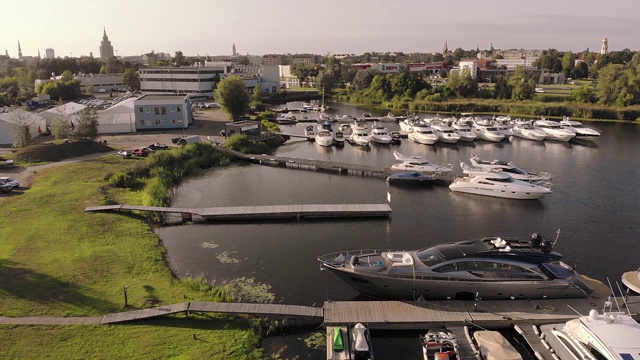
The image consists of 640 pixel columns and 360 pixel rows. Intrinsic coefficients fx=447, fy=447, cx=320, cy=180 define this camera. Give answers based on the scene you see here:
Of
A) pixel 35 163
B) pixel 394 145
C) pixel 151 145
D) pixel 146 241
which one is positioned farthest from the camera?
pixel 394 145

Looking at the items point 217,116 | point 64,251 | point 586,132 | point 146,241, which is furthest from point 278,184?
point 586,132

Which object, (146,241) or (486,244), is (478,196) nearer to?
(486,244)

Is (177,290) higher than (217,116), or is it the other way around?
(217,116)

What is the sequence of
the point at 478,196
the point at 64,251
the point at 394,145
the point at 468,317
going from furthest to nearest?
the point at 394,145 → the point at 478,196 → the point at 64,251 → the point at 468,317

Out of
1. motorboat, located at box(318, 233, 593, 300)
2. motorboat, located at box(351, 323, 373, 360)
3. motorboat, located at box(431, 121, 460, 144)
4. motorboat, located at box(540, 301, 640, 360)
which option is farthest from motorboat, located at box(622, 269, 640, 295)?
motorboat, located at box(431, 121, 460, 144)

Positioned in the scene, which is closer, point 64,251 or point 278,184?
point 64,251

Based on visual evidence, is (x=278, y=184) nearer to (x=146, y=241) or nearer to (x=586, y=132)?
(x=146, y=241)

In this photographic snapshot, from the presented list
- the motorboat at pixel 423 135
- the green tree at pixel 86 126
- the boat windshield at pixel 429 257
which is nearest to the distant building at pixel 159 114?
the green tree at pixel 86 126

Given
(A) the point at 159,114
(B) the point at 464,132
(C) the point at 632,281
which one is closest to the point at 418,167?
(B) the point at 464,132

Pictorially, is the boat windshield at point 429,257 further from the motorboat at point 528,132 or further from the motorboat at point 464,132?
the motorboat at point 528,132
